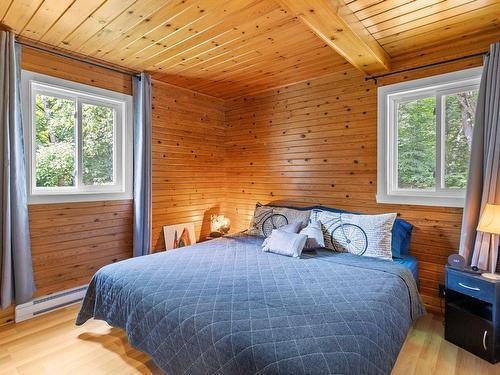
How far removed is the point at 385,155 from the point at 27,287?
136 inches

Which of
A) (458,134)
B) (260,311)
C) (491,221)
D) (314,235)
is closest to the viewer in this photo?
(260,311)

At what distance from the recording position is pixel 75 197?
9.15 ft

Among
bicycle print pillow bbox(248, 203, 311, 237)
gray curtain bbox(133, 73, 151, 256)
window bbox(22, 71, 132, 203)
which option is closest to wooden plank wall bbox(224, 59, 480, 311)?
bicycle print pillow bbox(248, 203, 311, 237)

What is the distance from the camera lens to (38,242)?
259 centimetres

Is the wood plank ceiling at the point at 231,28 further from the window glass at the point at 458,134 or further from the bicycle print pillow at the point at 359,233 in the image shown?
the bicycle print pillow at the point at 359,233

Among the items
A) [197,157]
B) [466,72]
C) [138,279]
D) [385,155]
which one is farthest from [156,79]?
[466,72]

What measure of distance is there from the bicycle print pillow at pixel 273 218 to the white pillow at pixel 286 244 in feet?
1.08

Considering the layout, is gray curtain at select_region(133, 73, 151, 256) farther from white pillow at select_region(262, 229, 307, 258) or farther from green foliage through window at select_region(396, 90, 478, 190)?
green foliage through window at select_region(396, 90, 478, 190)

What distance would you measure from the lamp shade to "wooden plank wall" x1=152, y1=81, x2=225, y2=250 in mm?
3040

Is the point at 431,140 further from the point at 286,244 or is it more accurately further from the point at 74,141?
the point at 74,141

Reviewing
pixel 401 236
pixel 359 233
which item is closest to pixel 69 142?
pixel 359 233

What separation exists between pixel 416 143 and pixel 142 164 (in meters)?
2.84

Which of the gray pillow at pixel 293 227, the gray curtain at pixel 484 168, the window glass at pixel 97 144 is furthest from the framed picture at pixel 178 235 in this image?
the gray curtain at pixel 484 168

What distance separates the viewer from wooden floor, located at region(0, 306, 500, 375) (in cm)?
181
